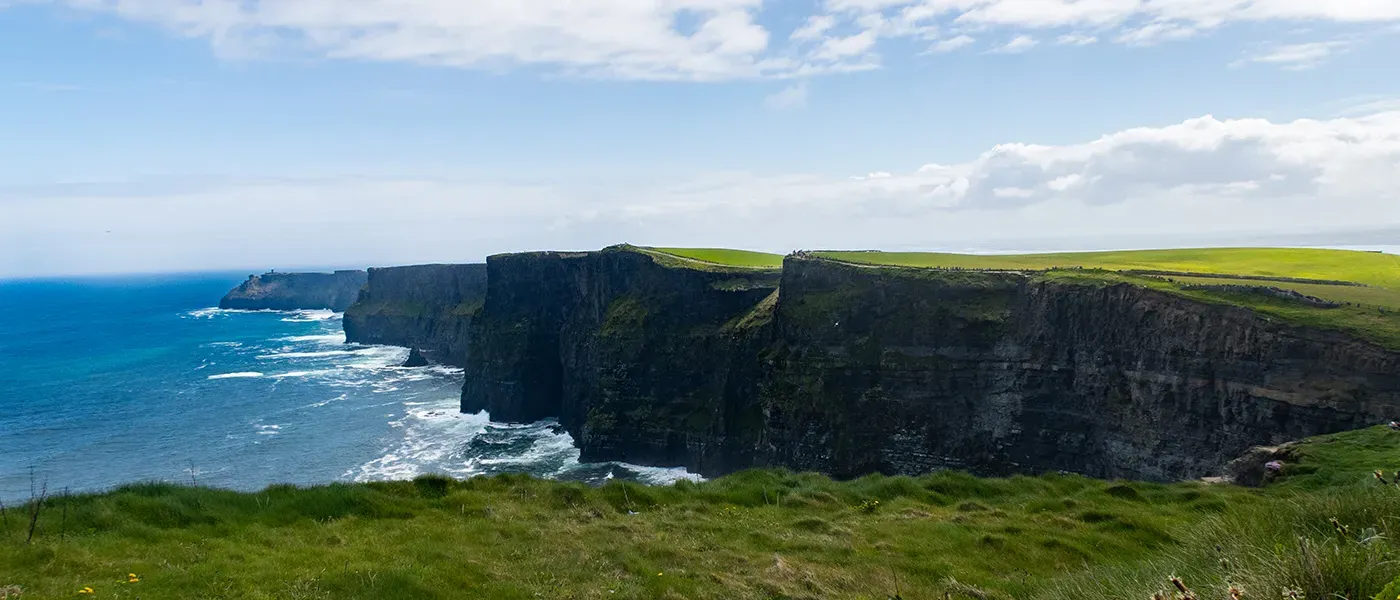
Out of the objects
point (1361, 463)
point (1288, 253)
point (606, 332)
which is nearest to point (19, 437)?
point (606, 332)

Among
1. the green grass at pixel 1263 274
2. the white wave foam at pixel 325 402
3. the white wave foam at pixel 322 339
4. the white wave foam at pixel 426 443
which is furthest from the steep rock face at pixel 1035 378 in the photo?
the white wave foam at pixel 322 339

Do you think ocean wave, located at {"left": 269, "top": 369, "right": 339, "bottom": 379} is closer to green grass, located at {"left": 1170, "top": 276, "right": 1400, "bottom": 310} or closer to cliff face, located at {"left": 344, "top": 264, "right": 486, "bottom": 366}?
cliff face, located at {"left": 344, "top": 264, "right": 486, "bottom": 366}

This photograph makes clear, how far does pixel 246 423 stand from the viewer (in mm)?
76875

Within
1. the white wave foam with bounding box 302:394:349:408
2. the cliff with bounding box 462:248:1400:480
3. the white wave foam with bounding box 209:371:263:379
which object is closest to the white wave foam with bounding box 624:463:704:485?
the cliff with bounding box 462:248:1400:480

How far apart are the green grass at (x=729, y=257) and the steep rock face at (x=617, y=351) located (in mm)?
10567

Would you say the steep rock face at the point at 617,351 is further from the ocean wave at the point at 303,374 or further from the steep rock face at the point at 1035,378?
the ocean wave at the point at 303,374

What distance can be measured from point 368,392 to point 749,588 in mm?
93201

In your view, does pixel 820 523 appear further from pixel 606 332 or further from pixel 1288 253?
pixel 1288 253

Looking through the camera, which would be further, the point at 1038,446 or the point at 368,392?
the point at 368,392

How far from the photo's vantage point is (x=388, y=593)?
12.1 meters

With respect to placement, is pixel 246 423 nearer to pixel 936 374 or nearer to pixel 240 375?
pixel 240 375

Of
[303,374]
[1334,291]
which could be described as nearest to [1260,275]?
[1334,291]

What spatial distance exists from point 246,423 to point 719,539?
7881 cm

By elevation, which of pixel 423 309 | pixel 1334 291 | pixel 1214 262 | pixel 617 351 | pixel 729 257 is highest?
pixel 729 257
